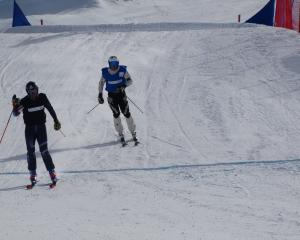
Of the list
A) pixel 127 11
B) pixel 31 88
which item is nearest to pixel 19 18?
pixel 127 11

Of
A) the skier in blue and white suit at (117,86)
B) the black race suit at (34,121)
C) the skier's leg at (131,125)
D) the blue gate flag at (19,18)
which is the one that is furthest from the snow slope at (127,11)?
the black race suit at (34,121)

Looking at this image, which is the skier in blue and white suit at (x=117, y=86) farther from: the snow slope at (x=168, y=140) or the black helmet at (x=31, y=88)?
the black helmet at (x=31, y=88)

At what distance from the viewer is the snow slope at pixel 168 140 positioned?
758cm

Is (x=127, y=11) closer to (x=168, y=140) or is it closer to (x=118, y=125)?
(x=118, y=125)

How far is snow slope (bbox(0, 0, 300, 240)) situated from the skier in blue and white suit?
0.53m

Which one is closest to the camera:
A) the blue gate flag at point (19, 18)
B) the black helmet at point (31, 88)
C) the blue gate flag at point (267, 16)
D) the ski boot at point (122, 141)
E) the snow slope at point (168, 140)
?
the snow slope at point (168, 140)

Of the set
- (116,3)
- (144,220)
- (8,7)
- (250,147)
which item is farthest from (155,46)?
(8,7)

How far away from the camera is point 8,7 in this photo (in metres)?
34.8

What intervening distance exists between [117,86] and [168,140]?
1552 mm

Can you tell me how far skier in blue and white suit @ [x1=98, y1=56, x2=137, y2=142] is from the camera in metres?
11.5

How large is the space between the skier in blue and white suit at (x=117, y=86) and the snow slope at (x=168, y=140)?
0.53m

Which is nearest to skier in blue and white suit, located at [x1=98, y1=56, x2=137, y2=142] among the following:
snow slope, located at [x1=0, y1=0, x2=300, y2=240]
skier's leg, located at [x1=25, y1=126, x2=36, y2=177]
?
snow slope, located at [x1=0, y1=0, x2=300, y2=240]

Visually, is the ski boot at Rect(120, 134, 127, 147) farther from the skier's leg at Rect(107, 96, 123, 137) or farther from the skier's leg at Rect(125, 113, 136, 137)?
the skier's leg at Rect(125, 113, 136, 137)

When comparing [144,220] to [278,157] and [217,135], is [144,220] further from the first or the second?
[217,135]
